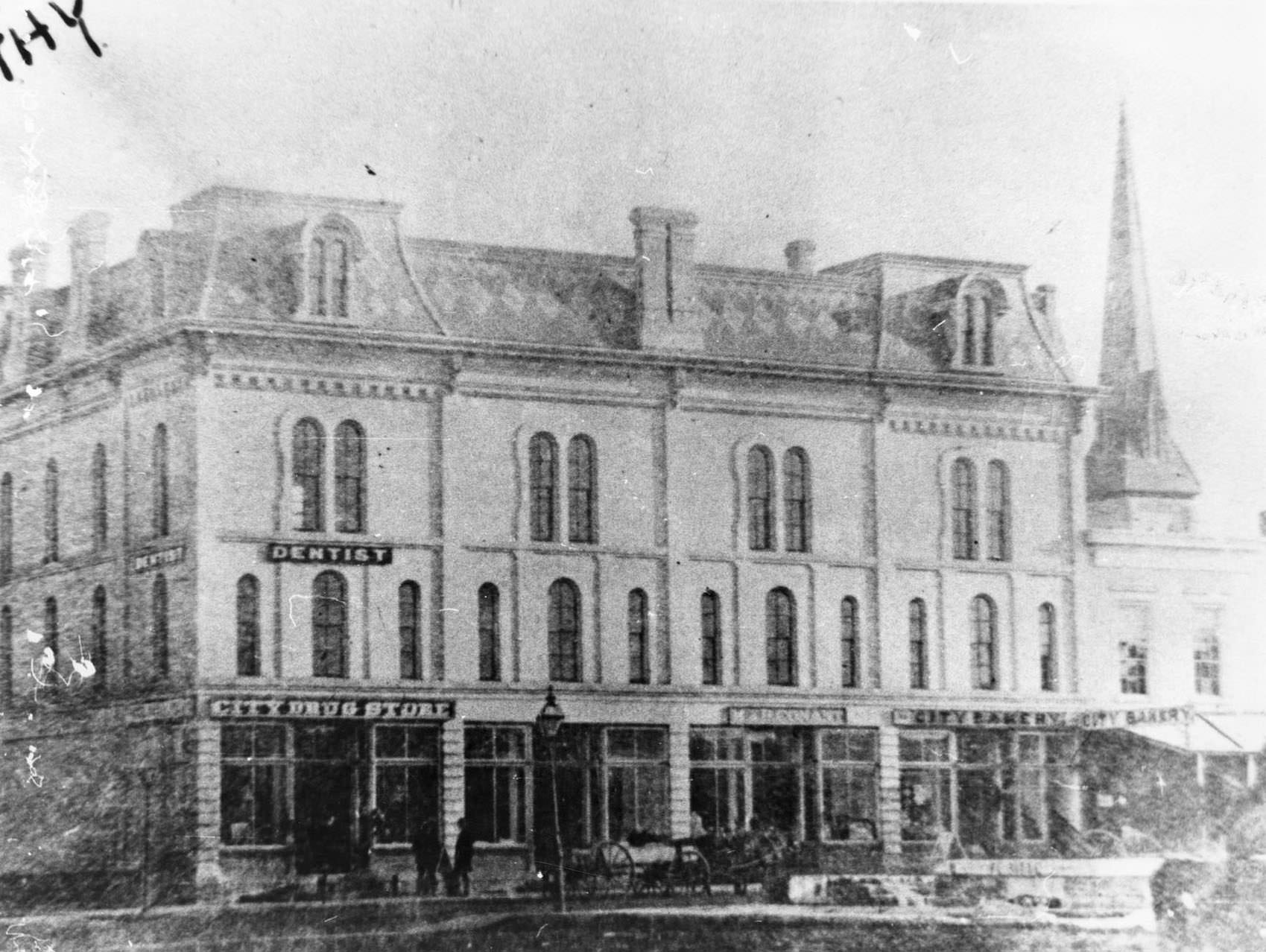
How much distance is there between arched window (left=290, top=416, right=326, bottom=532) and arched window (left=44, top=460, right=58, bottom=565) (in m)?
1.22

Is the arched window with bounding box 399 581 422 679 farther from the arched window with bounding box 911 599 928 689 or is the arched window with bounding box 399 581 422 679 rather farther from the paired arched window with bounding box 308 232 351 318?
the arched window with bounding box 911 599 928 689

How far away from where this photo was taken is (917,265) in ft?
35.9

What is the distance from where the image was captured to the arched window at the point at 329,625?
10000mm

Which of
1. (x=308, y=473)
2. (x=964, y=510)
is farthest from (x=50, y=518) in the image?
(x=964, y=510)

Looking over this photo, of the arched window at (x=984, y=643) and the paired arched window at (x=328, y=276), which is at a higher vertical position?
the paired arched window at (x=328, y=276)

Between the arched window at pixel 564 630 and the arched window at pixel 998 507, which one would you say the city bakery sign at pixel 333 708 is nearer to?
the arched window at pixel 564 630

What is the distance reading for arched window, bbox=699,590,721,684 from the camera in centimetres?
1074

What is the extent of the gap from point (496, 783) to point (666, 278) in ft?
9.60

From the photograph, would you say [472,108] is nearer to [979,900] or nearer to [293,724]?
[293,724]

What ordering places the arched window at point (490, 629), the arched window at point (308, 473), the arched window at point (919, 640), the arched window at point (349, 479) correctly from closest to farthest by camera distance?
→ the arched window at point (308, 473) → the arched window at point (349, 479) → the arched window at point (490, 629) → the arched window at point (919, 640)

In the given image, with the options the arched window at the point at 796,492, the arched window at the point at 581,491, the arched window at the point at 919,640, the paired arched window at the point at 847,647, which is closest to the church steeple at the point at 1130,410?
the arched window at the point at 919,640

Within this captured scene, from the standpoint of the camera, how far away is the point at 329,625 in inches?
397

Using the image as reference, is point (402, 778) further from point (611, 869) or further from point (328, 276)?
point (328, 276)

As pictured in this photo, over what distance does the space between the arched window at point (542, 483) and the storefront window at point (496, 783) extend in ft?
3.56
